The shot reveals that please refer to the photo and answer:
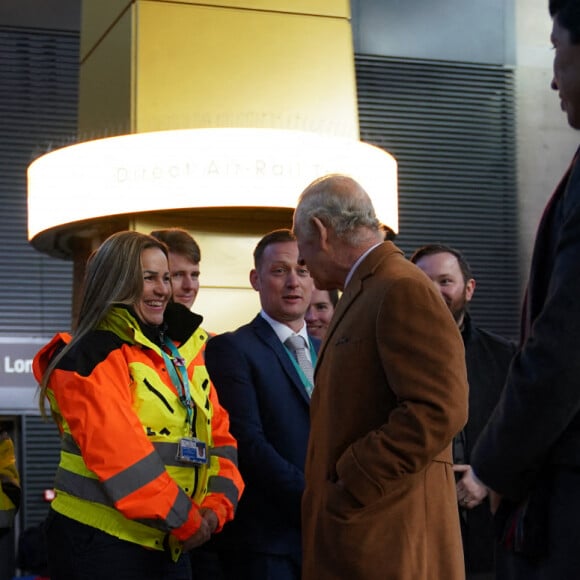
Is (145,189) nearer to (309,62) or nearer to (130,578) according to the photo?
(309,62)

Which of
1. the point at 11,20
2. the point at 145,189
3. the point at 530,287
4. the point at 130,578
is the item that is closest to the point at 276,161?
the point at 145,189

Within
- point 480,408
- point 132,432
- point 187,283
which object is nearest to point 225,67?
point 187,283

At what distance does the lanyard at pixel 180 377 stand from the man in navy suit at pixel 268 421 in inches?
15.6

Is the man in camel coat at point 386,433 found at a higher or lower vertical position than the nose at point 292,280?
lower

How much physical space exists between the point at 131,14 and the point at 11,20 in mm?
2898

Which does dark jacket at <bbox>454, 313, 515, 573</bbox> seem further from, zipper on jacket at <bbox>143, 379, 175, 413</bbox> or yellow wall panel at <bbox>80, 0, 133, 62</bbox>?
yellow wall panel at <bbox>80, 0, 133, 62</bbox>

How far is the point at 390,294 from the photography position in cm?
264

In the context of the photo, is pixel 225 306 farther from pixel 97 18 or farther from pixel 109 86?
pixel 97 18

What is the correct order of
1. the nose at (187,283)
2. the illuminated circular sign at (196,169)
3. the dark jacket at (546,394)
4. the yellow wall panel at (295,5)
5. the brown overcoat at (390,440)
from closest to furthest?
the dark jacket at (546,394), the brown overcoat at (390,440), the nose at (187,283), the illuminated circular sign at (196,169), the yellow wall panel at (295,5)

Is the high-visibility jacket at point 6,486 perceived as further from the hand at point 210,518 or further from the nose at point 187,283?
the hand at point 210,518

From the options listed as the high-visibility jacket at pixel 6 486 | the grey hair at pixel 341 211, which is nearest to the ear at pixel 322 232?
the grey hair at pixel 341 211

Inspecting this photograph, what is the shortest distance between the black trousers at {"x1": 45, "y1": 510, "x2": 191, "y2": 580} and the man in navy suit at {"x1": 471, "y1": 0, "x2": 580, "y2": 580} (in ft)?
4.49

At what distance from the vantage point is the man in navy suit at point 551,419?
6.11 ft

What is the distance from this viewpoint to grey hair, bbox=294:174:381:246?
2.85m
